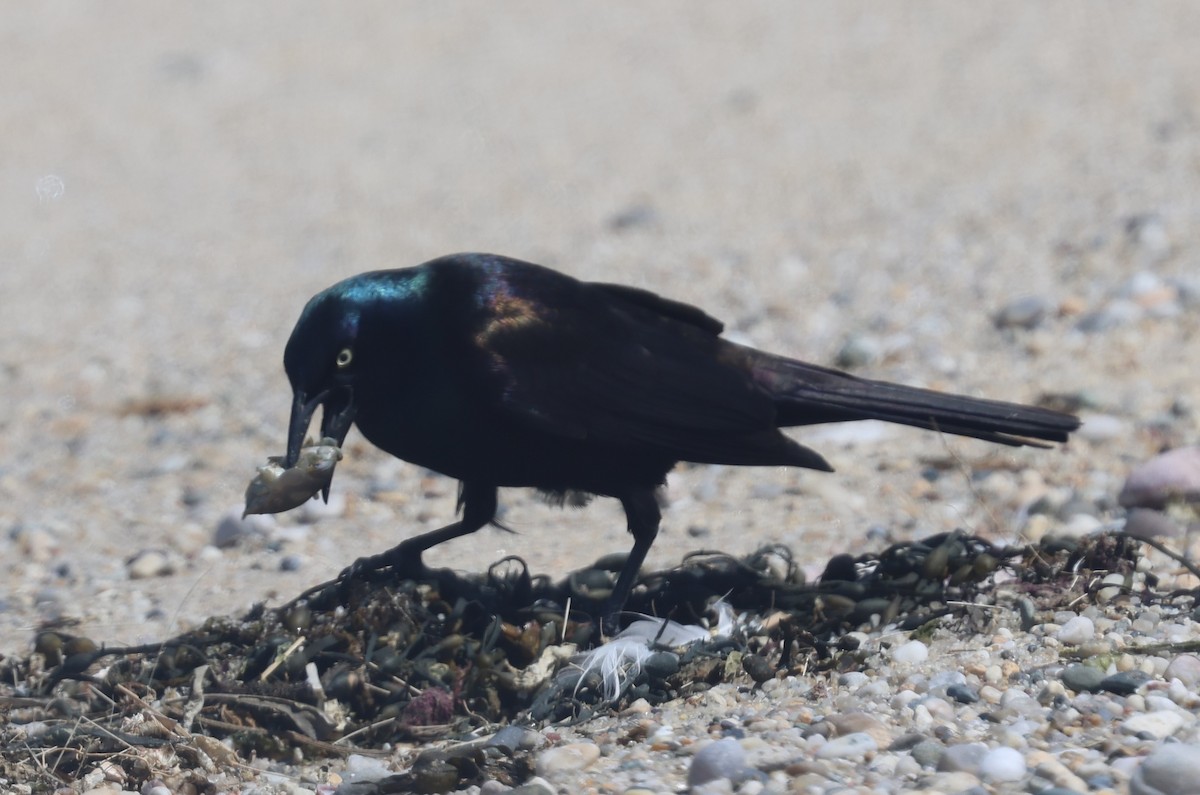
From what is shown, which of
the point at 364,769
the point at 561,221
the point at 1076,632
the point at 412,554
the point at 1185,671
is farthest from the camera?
the point at 561,221

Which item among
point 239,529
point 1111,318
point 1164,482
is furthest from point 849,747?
point 1111,318

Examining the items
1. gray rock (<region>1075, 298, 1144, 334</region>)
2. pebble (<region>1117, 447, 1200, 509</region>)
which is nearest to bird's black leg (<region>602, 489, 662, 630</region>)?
pebble (<region>1117, 447, 1200, 509</region>)

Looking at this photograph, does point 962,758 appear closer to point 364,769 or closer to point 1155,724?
point 1155,724

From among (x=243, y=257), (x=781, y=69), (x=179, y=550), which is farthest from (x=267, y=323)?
(x=781, y=69)

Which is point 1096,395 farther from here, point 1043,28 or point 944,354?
point 1043,28

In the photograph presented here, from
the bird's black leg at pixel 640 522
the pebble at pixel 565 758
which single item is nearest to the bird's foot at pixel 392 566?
the bird's black leg at pixel 640 522

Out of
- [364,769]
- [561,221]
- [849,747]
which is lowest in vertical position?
[364,769]
